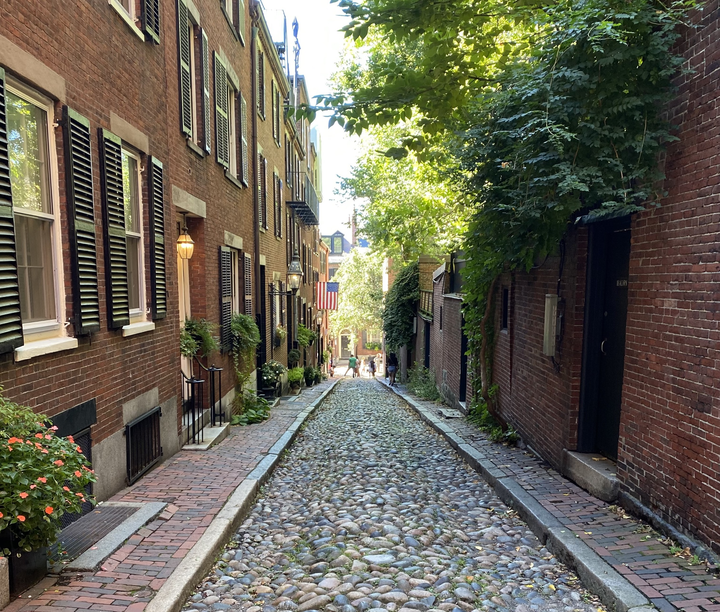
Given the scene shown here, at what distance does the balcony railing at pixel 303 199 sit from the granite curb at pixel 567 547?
15.1 m

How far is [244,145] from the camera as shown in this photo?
11.9 metres

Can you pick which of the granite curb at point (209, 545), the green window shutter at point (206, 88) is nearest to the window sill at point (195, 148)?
the green window shutter at point (206, 88)

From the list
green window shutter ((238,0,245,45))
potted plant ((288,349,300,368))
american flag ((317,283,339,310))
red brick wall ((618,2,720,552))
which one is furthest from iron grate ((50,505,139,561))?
american flag ((317,283,339,310))

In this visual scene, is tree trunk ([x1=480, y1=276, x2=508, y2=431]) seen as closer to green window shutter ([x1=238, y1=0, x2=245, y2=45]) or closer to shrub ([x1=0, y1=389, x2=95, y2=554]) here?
shrub ([x1=0, y1=389, x2=95, y2=554])

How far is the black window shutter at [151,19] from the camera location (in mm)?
6188

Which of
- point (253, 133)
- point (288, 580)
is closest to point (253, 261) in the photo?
point (253, 133)

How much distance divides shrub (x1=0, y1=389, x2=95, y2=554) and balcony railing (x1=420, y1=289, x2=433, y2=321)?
15.6 m

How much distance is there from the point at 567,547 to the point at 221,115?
9.30m

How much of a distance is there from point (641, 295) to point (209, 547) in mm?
4369

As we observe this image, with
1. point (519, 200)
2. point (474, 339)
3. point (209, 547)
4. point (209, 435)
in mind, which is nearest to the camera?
point (209, 547)

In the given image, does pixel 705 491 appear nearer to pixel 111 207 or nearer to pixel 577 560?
pixel 577 560

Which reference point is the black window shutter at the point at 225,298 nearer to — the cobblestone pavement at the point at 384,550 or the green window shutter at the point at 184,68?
the green window shutter at the point at 184,68

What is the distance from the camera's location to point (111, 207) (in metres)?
5.31

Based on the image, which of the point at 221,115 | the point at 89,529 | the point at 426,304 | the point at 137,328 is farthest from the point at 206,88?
the point at 426,304
